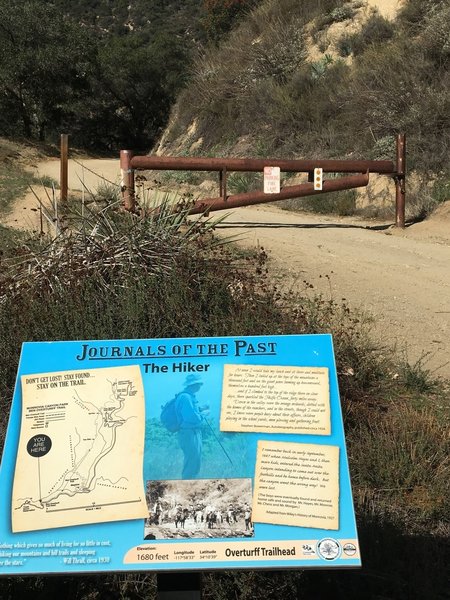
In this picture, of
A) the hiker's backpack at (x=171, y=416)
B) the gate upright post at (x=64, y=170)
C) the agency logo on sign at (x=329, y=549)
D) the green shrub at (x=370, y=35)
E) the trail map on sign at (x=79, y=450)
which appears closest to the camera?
the agency logo on sign at (x=329, y=549)

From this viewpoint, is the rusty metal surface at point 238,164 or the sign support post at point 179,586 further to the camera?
the rusty metal surface at point 238,164

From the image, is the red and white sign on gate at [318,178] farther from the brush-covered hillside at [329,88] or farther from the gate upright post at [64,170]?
the gate upright post at [64,170]

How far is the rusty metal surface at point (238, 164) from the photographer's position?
30.2 feet

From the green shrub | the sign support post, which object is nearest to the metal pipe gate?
the sign support post

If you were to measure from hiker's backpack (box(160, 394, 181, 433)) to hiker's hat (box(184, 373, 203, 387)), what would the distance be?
0.24 ft

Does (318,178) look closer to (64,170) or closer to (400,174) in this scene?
(400,174)

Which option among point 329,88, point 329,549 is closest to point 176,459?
point 329,549

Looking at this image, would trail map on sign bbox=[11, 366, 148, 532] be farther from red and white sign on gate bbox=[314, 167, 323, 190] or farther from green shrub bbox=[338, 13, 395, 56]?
green shrub bbox=[338, 13, 395, 56]

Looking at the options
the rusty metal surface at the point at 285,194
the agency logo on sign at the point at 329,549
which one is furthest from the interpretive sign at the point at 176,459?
the rusty metal surface at the point at 285,194

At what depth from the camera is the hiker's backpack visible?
98.9 inches

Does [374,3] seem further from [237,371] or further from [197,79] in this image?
[237,371]

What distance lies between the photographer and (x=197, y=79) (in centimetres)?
2422

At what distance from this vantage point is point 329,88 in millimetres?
17547

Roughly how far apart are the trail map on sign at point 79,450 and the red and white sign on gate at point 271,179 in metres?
7.47
